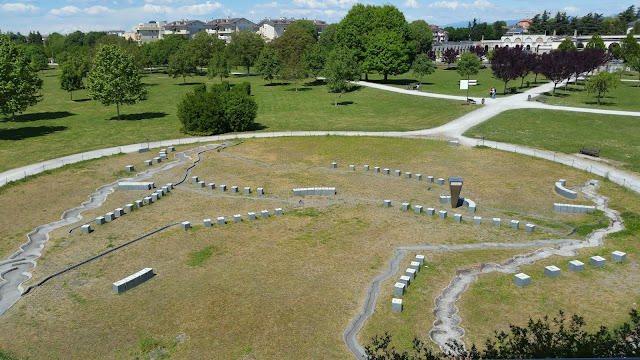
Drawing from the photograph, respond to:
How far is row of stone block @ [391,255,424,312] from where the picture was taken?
18.3 metres

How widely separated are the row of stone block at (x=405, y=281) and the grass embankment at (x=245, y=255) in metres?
0.64

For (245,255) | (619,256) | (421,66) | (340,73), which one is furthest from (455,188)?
(421,66)

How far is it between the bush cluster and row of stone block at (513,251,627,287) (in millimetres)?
40670

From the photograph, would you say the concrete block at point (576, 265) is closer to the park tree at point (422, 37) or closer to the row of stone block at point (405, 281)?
the row of stone block at point (405, 281)

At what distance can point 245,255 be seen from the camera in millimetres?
23484

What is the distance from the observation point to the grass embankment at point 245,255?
16812 mm

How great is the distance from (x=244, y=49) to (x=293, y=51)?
1767 cm

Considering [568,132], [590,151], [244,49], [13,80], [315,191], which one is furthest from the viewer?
[244,49]

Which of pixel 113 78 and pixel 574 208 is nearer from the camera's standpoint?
pixel 574 208

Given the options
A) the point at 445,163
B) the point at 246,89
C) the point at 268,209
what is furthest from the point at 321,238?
the point at 246,89

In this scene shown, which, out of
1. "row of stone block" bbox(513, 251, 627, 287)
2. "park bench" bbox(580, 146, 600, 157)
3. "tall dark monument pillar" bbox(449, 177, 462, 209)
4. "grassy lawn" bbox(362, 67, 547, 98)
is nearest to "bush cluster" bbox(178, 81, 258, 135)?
"tall dark monument pillar" bbox(449, 177, 462, 209)

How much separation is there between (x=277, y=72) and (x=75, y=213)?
3017 inches

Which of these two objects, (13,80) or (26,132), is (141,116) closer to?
(26,132)

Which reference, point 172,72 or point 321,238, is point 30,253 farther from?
point 172,72
